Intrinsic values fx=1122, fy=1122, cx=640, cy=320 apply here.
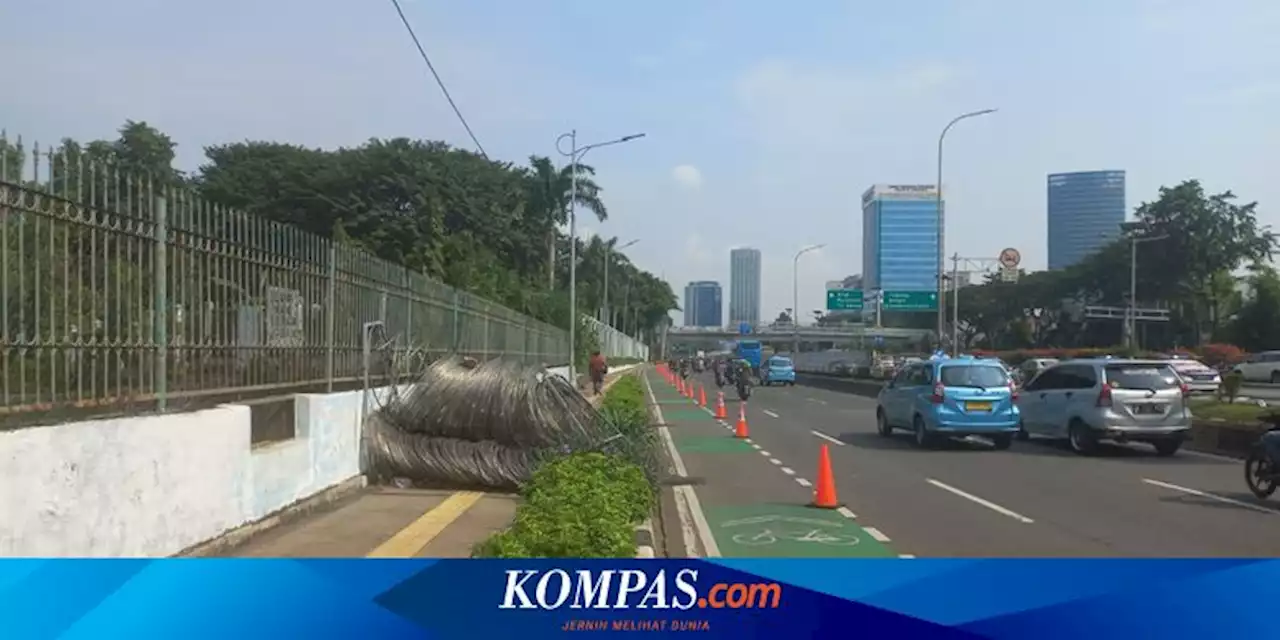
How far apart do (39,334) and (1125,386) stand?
16.8 metres

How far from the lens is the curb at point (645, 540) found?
880 centimetres

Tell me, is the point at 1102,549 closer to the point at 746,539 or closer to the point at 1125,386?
the point at 746,539

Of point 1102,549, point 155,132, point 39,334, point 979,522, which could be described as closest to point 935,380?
point 979,522

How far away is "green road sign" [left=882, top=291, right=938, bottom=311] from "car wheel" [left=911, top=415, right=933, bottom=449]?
149 ft

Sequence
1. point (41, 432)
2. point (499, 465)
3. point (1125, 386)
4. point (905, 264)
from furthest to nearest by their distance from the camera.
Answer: point (905, 264) < point (1125, 386) < point (499, 465) < point (41, 432)

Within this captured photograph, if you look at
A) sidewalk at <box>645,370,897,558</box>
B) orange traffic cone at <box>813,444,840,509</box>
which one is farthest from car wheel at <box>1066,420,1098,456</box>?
orange traffic cone at <box>813,444,840,509</box>

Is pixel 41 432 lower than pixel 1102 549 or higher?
higher

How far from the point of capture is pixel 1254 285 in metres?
74.0

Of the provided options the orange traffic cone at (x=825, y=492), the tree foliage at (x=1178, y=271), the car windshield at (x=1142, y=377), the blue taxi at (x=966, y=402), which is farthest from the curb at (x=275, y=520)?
the tree foliage at (x=1178, y=271)

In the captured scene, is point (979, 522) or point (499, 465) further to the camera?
point (499, 465)

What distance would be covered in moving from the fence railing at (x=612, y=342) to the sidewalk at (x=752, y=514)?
112 ft

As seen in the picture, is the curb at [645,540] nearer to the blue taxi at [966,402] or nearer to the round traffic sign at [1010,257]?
the blue taxi at [966,402]

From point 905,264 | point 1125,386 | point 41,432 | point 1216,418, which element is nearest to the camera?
point 41,432

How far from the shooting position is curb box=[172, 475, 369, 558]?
26.4 ft
